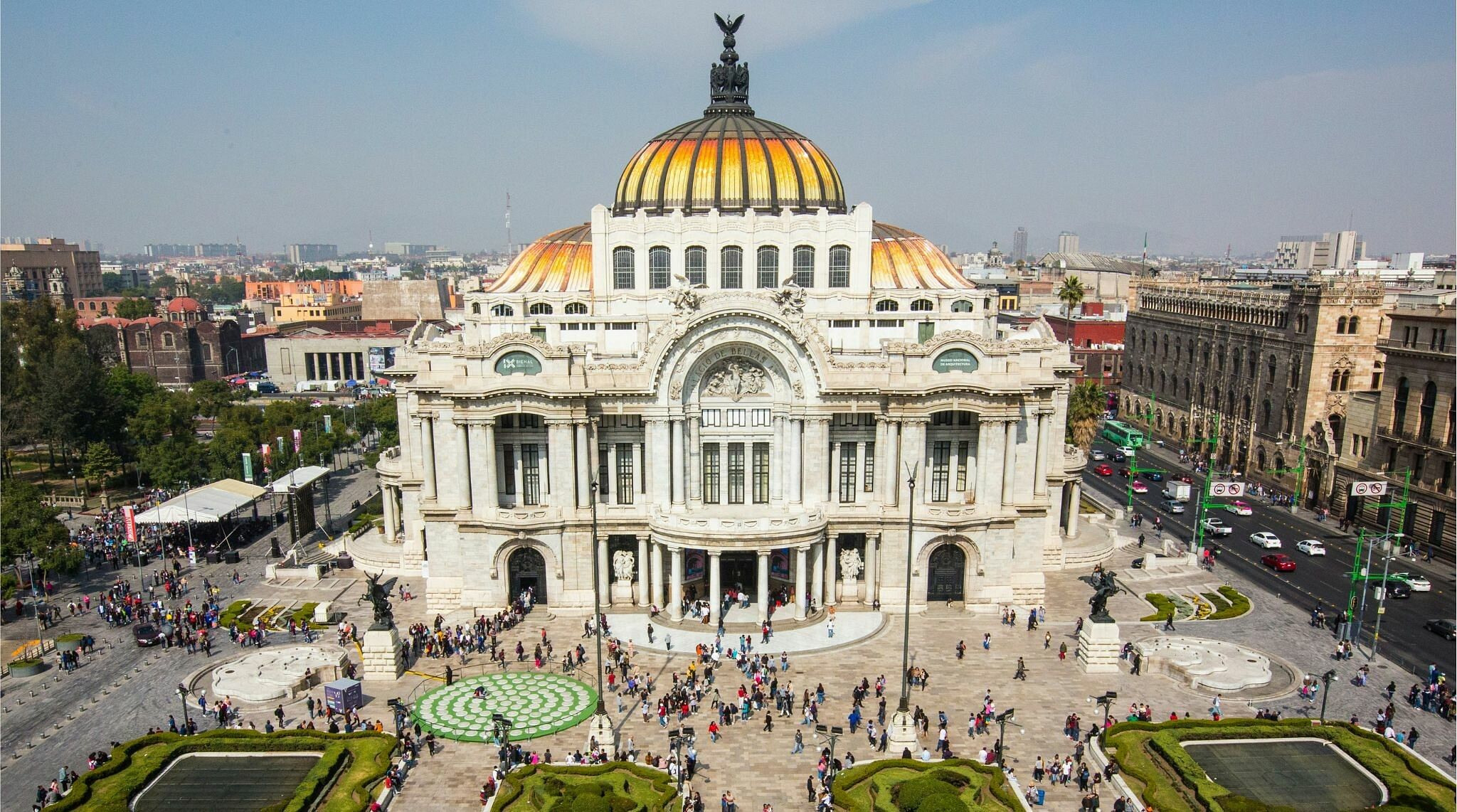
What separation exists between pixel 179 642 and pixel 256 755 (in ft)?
52.7

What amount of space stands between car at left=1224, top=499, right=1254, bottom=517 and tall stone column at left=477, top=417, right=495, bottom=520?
6155cm

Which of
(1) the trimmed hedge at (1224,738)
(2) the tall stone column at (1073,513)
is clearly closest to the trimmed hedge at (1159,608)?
(2) the tall stone column at (1073,513)

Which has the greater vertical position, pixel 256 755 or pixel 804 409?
pixel 804 409

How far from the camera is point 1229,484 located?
227 feet

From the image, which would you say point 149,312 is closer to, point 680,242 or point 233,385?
point 233,385

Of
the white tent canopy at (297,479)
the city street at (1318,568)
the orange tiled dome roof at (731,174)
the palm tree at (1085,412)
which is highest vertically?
the orange tiled dome roof at (731,174)

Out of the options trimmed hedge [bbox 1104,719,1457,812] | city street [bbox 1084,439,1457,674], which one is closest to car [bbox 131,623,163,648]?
trimmed hedge [bbox 1104,719,1457,812]

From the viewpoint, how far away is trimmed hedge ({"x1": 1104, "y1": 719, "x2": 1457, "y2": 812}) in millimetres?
35938

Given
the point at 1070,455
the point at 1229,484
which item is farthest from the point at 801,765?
the point at 1229,484

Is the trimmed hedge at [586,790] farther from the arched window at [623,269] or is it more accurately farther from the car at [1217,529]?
the car at [1217,529]

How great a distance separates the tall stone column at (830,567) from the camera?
5556 centimetres

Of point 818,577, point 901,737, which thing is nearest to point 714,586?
point 818,577

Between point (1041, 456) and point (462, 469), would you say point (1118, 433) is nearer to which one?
point (1041, 456)

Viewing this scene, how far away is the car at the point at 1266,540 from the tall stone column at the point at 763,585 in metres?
40.8
